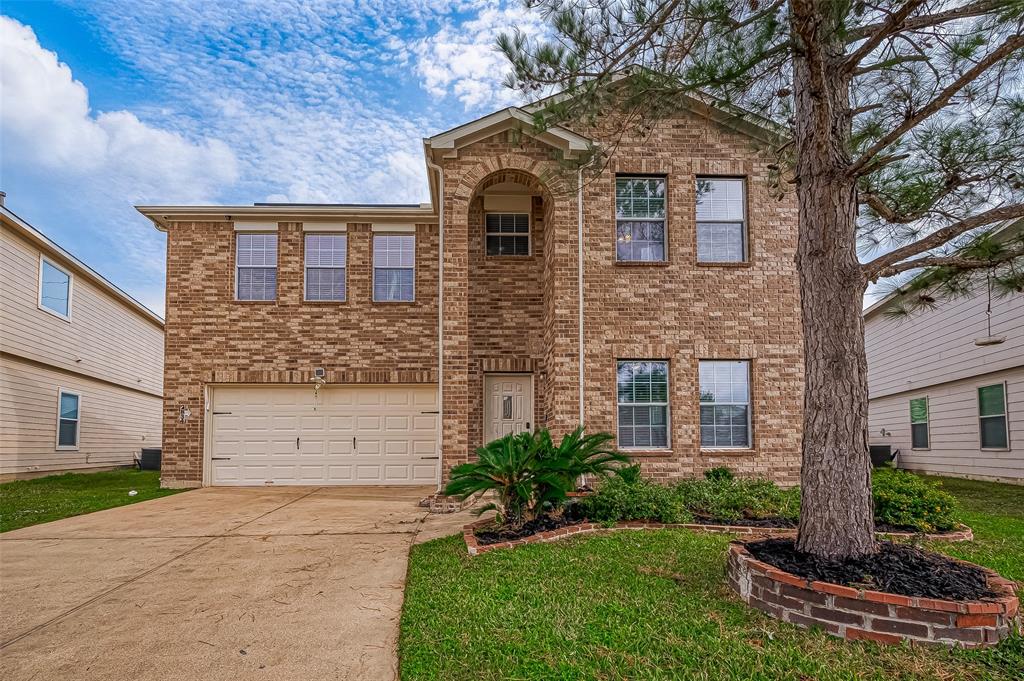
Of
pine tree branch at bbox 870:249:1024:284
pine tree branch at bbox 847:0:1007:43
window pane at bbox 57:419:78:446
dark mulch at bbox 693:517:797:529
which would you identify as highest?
pine tree branch at bbox 847:0:1007:43

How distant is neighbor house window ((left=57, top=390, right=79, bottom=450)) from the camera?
1559cm

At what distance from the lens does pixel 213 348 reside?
12.4m

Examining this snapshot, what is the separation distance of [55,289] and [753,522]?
1589 centimetres

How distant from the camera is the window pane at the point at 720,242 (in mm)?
10508

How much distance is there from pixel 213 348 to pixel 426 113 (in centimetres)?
710

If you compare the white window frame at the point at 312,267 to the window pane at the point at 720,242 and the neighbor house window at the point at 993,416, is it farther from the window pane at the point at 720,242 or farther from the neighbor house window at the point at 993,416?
the neighbor house window at the point at 993,416

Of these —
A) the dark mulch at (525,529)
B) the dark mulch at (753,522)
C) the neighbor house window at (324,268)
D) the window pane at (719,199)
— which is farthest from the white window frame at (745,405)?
the neighbor house window at (324,268)

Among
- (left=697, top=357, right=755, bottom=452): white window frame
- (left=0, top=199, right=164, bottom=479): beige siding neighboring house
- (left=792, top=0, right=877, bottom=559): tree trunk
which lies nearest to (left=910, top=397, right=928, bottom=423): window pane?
(left=697, top=357, right=755, bottom=452): white window frame

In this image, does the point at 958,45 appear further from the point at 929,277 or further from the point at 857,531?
the point at 857,531

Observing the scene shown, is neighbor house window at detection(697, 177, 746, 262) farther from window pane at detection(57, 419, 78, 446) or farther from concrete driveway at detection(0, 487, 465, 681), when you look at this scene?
window pane at detection(57, 419, 78, 446)

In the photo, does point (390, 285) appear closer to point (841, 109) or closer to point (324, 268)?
point (324, 268)

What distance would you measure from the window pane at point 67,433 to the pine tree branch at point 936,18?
17667mm

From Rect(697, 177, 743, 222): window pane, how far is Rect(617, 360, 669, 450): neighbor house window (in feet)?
8.52

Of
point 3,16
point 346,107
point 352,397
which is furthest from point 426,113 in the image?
point 3,16
